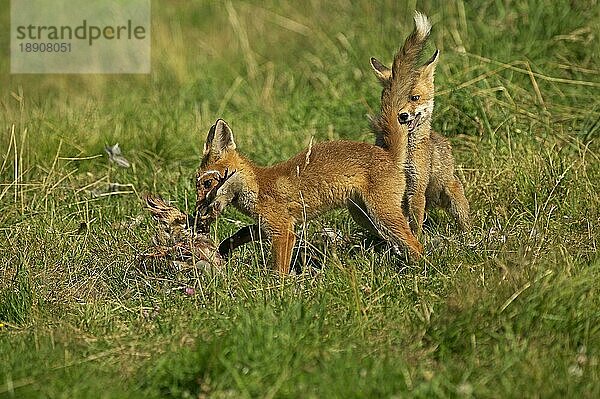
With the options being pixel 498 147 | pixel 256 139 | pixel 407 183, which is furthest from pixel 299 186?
pixel 256 139

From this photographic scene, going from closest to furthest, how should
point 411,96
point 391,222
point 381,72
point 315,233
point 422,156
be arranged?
point 391,222, point 315,233, point 422,156, point 411,96, point 381,72

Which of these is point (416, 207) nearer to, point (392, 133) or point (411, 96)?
point (392, 133)

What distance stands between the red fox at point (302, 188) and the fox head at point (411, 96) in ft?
1.36

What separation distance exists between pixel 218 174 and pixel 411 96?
4.79ft

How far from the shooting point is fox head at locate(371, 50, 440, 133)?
5.68 meters

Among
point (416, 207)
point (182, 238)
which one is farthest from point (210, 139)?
point (416, 207)

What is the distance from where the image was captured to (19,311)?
16.2 ft

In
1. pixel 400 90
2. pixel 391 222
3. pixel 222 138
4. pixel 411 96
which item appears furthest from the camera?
pixel 411 96

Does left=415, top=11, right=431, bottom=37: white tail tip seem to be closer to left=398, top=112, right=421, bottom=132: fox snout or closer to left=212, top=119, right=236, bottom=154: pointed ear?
left=398, top=112, right=421, bottom=132: fox snout

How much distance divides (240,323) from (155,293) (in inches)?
39.5

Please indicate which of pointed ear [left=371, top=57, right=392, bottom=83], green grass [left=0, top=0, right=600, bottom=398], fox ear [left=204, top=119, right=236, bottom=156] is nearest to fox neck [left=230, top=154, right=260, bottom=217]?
fox ear [left=204, top=119, right=236, bottom=156]

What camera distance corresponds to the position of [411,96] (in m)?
6.16

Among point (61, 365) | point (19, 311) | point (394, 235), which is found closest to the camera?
point (61, 365)

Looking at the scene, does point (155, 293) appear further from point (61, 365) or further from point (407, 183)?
point (407, 183)
